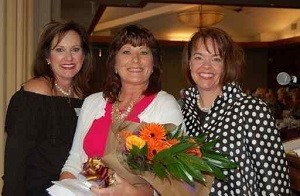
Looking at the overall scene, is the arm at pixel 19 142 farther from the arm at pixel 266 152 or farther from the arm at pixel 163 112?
the arm at pixel 266 152

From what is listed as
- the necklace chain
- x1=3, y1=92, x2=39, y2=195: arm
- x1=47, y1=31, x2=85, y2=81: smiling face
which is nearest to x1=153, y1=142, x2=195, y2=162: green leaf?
the necklace chain

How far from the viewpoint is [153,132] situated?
1460 mm

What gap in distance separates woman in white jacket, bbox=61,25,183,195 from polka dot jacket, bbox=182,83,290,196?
23 cm

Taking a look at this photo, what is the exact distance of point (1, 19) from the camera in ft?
9.24

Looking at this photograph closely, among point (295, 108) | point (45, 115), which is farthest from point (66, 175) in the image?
point (295, 108)

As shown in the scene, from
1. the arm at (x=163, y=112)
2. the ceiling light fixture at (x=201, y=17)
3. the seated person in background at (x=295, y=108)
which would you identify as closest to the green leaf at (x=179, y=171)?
the arm at (x=163, y=112)

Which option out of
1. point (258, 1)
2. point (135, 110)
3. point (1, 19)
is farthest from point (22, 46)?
point (258, 1)

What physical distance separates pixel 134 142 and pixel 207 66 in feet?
2.35

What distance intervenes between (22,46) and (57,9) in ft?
7.39

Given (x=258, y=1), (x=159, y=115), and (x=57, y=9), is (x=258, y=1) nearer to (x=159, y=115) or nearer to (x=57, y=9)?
(x=57, y=9)

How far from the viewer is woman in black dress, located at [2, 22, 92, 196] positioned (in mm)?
1994

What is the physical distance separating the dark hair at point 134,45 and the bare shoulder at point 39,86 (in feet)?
0.91

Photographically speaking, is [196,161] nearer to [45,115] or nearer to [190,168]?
[190,168]

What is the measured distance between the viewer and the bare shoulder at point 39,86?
2.08 metres
